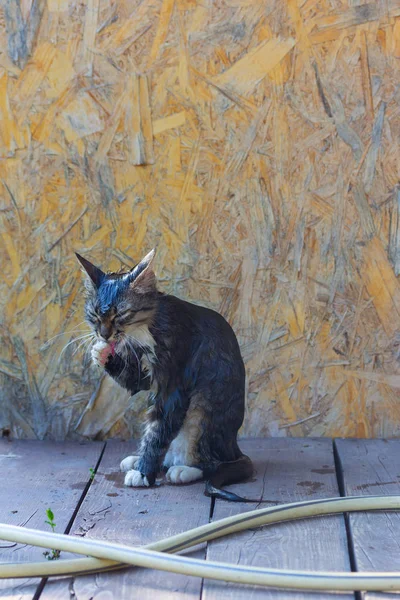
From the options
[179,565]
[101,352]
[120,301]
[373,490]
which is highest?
[120,301]

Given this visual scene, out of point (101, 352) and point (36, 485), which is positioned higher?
point (101, 352)

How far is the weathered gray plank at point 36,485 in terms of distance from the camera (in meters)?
2.19

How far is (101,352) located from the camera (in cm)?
281

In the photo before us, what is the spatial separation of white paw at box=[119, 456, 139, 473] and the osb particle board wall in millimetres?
572

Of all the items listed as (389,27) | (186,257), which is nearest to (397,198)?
(389,27)

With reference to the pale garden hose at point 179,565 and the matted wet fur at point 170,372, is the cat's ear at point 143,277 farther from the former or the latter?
the pale garden hose at point 179,565

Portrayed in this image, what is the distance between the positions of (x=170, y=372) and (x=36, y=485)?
25.5 inches

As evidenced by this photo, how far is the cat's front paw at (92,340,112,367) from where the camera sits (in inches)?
110

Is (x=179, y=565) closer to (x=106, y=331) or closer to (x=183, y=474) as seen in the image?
(x=183, y=474)

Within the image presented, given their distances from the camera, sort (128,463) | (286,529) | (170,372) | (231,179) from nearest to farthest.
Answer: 1. (286,529)
2. (170,372)
3. (128,463)
4. (231,179)

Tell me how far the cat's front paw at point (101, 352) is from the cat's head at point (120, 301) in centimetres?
4

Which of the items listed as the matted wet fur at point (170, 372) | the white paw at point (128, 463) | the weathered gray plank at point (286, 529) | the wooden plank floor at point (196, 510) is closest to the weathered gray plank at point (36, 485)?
the wooden plank floor at point (196, 510)

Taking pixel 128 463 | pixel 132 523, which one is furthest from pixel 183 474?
pixel 132 523

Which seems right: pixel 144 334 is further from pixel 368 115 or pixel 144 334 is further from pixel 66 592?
pixel 368 115
